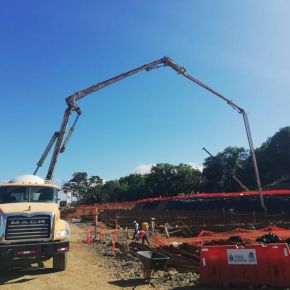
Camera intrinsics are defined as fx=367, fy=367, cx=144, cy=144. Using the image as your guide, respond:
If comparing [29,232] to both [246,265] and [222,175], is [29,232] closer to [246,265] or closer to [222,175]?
[246,265]

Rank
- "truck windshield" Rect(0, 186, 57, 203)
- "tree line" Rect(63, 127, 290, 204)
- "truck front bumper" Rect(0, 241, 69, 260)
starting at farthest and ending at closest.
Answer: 1. "tree line" Rect(63, 127, 290, 204)
2. "truck windshield" Rect(0, 186, 57, 203)
3. "truck front bumper" Rect(0, 241, 69, 260)

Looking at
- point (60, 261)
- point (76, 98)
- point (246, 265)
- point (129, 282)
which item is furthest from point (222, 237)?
point (76, 98)

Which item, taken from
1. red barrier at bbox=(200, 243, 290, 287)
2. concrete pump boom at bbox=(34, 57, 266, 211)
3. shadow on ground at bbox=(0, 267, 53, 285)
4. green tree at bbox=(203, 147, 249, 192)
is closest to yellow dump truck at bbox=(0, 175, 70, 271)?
shadow on ground at bbox=(0, 267, 53, 285)

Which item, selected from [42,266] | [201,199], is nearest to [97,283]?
[42,266]

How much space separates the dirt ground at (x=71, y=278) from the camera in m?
10.2

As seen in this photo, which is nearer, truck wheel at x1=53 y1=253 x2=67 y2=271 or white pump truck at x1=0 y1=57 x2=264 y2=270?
white pump truck at x1=0 y1=57 x2=264 y2=270

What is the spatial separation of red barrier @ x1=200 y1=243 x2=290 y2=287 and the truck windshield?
6.11 metres

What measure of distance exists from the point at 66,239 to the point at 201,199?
44.6 m

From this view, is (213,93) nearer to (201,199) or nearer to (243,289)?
(201,199)

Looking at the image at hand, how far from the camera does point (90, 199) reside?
378ft

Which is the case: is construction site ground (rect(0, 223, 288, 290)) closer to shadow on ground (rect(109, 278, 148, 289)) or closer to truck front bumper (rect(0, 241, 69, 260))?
shadow on ground (rect(109, 278, 148, 289))

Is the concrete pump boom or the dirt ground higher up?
the concrete pump boom

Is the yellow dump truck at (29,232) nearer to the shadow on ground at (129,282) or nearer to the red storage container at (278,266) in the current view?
the shadow on ground at (129,282)

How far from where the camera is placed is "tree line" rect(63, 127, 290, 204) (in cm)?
8988
